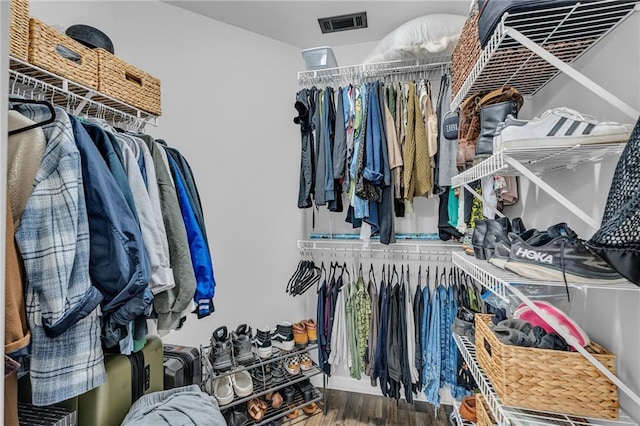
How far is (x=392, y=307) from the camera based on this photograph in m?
1.95

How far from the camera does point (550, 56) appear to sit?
2.71 ft

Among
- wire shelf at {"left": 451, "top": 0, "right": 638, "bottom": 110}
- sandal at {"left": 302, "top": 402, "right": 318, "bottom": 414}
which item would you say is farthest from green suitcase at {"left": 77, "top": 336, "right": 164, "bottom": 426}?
wire shelf at {"left": 451, "top": 0, "right": 638, "bottom": 110}

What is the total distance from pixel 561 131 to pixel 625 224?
33 centimetres

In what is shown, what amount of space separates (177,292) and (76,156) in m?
0.56

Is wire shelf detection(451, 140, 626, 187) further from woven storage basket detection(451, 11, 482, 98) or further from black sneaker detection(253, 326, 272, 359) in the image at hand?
black sneaker detection(253, 326, 272, 359)

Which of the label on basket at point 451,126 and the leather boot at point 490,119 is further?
the label on basket at point 451,126

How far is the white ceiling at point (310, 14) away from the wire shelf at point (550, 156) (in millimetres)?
1379

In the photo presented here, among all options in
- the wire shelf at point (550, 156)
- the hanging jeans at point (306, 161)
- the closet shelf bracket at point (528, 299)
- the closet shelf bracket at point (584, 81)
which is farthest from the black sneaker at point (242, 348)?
the closet shelf bracket at point (584, 81)

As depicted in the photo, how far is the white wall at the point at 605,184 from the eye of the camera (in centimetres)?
80

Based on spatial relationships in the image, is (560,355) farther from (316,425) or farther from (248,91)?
(248,91)

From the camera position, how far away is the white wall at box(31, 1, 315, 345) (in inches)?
79.0

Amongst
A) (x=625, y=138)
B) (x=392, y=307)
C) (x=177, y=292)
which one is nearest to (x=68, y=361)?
(x=177, y=292)

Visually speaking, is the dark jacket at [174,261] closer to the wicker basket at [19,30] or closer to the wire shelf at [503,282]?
the wicker basket at [19,30]

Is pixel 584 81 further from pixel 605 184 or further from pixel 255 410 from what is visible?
pixel 255 410
